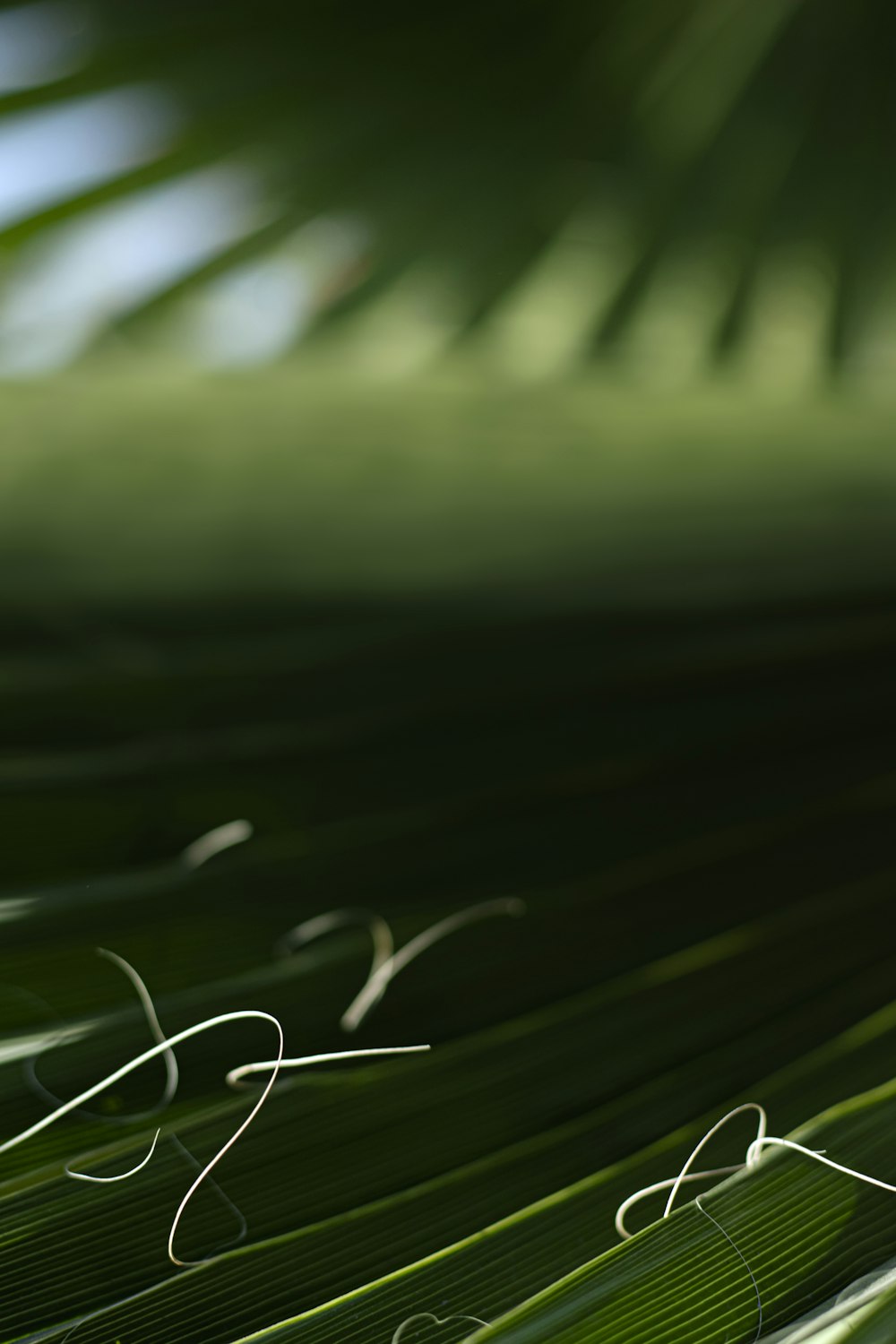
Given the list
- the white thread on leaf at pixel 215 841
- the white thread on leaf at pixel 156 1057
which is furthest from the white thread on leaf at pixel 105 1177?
the white thread on leaf at pixel 215 841

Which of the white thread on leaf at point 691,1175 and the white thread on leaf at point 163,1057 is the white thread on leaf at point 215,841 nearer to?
the white thread on leaf at point 163,1057

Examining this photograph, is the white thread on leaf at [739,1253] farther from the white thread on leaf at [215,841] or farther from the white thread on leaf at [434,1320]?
the white thread on leaf at [215,841]

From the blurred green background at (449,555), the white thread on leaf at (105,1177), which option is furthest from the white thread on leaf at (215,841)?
the white thread on leaf at (105,1177)

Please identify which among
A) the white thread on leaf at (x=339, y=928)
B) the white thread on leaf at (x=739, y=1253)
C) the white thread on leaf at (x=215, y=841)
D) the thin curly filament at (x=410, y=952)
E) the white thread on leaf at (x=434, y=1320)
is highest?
the white thread on leaf at (x=215, y=841)

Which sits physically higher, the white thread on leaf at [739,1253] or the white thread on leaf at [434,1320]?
the white thread on leaf at [434,1320]

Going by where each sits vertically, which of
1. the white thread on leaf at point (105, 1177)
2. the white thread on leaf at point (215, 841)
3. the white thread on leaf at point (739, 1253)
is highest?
the white thread on leaf at point (215, 841)

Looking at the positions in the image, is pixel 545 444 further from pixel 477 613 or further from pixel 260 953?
pixel 260 953

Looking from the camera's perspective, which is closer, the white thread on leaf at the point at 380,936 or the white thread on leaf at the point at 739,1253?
the white thread on leaf at the point at 739,1253

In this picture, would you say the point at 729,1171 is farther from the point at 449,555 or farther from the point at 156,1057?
the point at 449,555
